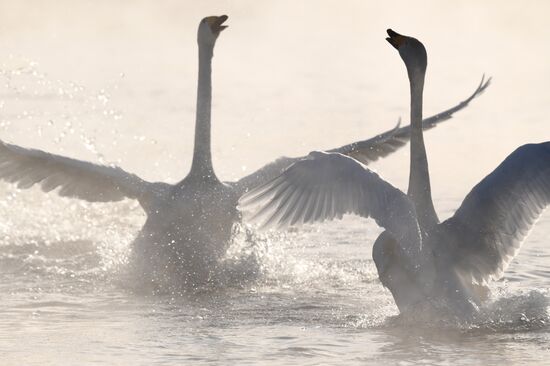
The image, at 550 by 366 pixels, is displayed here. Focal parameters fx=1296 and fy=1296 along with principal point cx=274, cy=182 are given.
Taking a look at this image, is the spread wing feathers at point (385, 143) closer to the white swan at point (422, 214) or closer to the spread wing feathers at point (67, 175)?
the spread wing feathers at point (67, 175)

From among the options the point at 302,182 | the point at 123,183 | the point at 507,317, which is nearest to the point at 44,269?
the point at 123,183

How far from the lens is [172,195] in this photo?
443 inches

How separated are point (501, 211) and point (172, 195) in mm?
3333

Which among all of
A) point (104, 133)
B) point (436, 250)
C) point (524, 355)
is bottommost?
point (524, 355)

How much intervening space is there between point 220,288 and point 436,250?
95.6 inches

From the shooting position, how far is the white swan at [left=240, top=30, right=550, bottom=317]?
851 centimetres

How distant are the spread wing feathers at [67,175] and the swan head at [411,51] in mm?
3008

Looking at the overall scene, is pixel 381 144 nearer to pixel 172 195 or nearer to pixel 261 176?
pixel 261 176

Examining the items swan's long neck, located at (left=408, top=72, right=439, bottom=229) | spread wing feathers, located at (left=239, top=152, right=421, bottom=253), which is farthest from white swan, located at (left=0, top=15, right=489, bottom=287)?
spread wing feathers, located at (left=239, top=152, right=421, bottom=253)

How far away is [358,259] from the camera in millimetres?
12047

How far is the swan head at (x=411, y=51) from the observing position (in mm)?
9422

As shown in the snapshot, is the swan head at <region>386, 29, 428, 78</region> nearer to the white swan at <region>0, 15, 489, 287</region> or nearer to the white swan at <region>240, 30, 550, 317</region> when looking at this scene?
the white swan at <region>240, 30, 550, 317</region>

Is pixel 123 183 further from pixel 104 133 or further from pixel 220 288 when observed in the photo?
pixel 104 133

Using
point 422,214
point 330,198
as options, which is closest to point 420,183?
point 422,214
